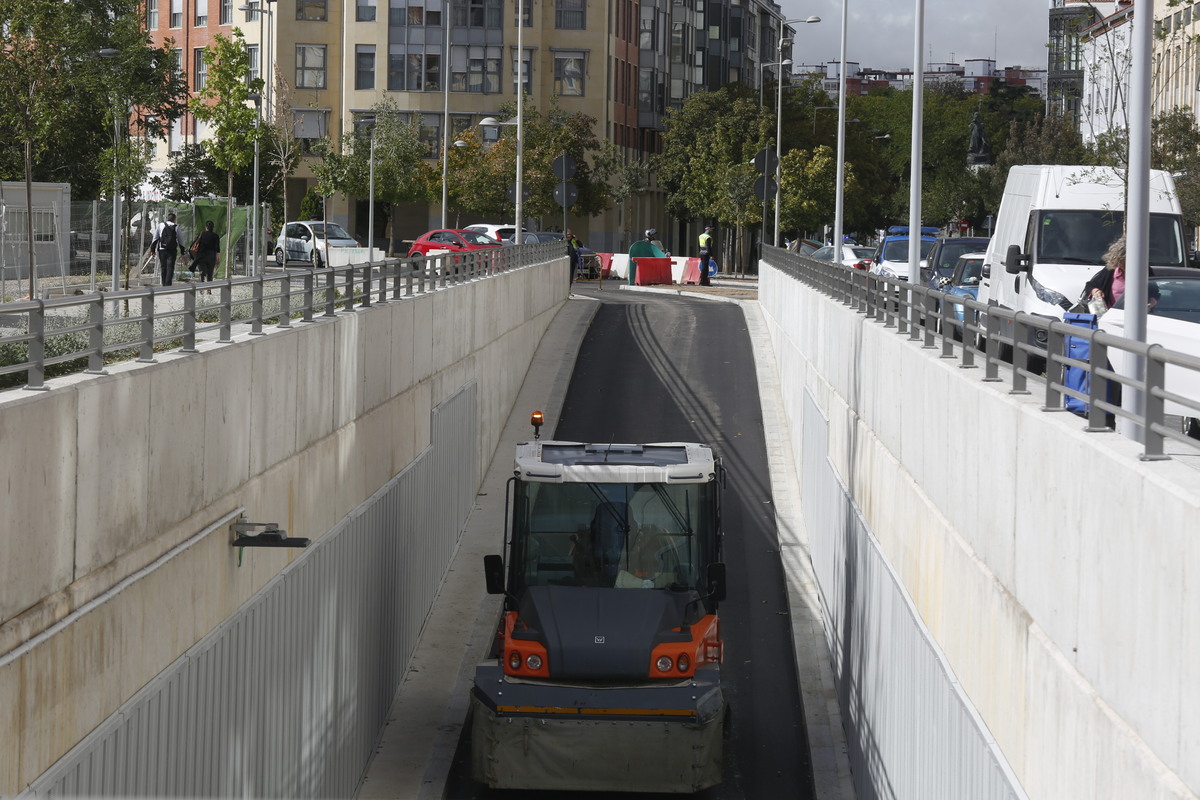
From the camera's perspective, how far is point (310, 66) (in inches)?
3292

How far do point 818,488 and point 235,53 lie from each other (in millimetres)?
29398

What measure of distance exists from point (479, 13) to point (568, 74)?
5.36 metres

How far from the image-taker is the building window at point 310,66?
83.5 meters

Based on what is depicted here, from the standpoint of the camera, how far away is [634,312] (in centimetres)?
4619

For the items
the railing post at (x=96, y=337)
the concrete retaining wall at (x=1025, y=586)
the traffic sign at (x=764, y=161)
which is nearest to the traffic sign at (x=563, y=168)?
the traffic sign at (x=764, y=161)

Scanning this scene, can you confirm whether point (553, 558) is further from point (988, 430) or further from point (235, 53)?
point (235, 53)

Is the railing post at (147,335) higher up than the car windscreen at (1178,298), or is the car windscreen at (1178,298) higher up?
the car windscreen at (1178,298)

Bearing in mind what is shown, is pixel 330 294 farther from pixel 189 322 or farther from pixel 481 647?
pixel 481 647

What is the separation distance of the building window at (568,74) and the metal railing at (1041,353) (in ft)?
214

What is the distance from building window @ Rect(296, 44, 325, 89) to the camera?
8350 cm

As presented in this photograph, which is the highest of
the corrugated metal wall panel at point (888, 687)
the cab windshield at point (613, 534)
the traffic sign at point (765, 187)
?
the traffic sign at point (765, 187)

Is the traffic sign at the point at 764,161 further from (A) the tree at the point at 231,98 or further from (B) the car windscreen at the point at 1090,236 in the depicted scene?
(B) the car windscreen at the point at 1090,236

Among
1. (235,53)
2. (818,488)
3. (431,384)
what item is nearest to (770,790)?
(818,488)

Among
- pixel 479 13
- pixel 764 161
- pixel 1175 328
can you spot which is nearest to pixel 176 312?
pixel 1175 328
